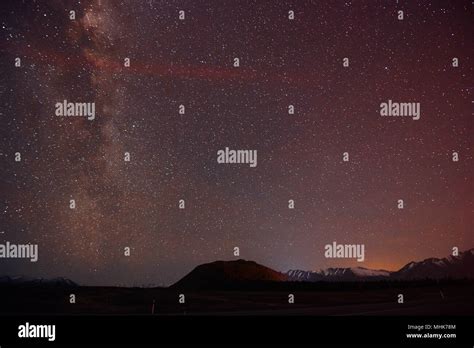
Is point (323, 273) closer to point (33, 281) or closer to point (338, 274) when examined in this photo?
point (338, 274)

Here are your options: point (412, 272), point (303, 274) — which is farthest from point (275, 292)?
point (412, 272)

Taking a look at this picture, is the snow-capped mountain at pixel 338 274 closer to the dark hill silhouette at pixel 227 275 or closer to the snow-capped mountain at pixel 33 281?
the dark hill silhouette at pixel 227 275

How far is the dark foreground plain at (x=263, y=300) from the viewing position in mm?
5789

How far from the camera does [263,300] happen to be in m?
5.85

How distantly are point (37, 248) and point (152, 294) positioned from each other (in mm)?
843

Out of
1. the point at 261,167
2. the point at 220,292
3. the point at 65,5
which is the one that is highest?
the point at 65,5

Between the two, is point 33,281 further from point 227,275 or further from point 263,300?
point 263,300

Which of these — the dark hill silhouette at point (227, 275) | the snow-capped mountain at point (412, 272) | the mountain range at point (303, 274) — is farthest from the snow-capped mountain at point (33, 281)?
the snow-capped mountain at point (412, 272)

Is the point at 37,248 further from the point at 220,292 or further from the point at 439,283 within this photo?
the point at 439,283

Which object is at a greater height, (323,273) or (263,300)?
(323,273)

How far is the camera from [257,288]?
19.2 ft

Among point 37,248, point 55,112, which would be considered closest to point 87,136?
point 55,112

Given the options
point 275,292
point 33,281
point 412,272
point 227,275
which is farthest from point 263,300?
point 33,281

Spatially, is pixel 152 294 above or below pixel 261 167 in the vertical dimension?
below
